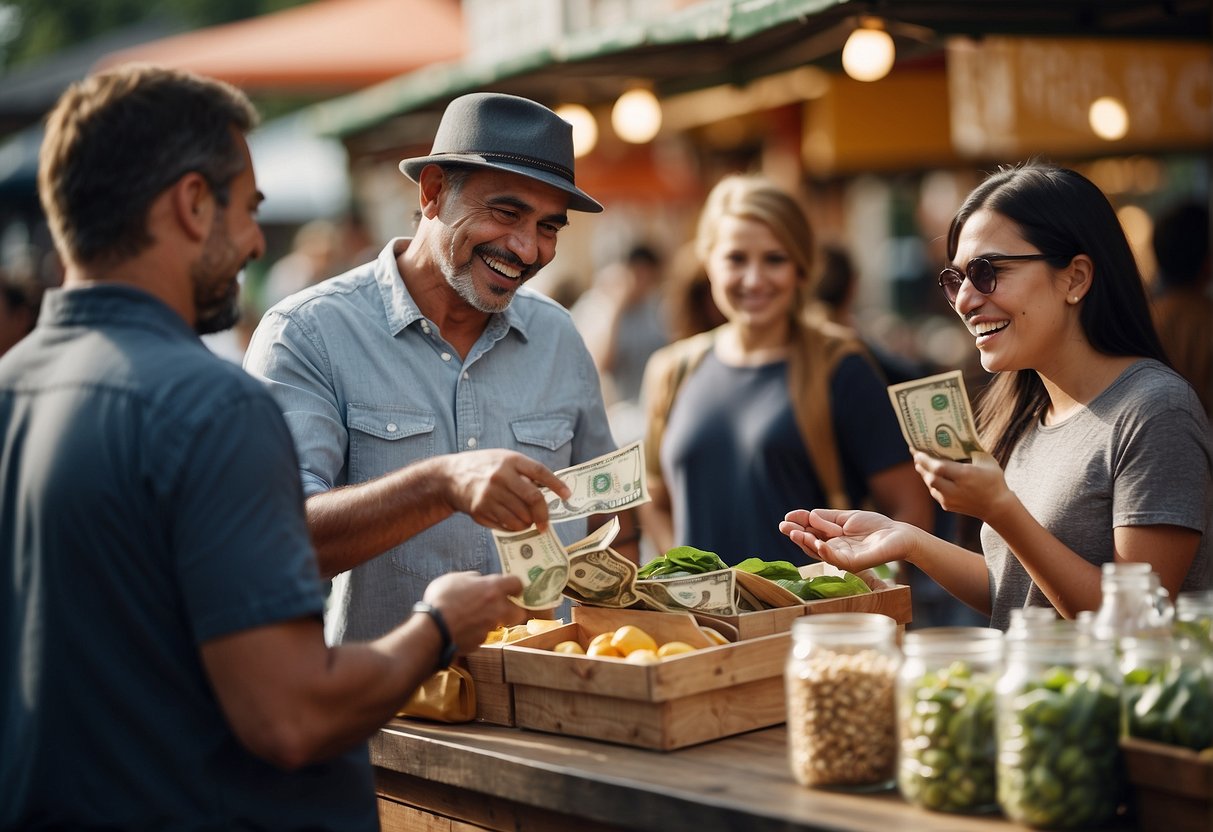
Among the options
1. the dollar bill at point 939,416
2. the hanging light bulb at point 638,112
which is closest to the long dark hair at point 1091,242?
the dollar bill at point 939,416

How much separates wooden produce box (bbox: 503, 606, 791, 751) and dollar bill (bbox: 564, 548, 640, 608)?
0.08 meters

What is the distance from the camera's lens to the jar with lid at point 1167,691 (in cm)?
209

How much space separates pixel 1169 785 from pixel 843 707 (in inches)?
19.2

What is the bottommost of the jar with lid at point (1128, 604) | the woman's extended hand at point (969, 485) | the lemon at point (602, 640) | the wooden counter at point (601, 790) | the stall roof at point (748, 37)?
the wooden counter at point (601, 790)

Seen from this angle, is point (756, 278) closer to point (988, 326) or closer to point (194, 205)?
point (988, 326)

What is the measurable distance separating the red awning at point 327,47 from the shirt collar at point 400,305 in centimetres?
527

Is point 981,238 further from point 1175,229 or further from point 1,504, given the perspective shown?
point 1175,229

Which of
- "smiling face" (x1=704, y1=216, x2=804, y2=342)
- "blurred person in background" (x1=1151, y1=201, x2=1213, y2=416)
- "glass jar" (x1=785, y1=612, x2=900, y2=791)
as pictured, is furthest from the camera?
"blurred person in background" (x1=1151, y1=201, x2=1213, y2=416)

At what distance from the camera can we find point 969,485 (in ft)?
8.82

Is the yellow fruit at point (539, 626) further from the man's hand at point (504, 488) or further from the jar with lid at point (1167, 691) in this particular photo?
the jar with lid at point (1167, 691)

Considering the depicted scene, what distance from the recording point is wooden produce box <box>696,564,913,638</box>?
111 inches

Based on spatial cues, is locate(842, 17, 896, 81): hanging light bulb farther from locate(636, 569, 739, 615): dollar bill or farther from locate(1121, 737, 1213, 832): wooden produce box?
locate(1121, 737, 1213, 832): wooden produce box

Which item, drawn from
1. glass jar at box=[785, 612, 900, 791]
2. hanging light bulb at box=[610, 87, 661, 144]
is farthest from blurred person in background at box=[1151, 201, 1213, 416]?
glass jar at box=[785, 612, 900, 791]

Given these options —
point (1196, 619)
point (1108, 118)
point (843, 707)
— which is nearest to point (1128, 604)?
point (1196, 619)
